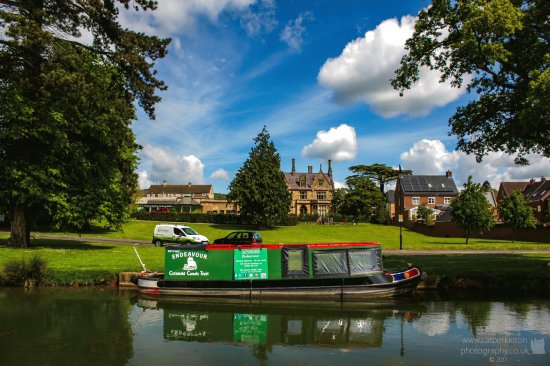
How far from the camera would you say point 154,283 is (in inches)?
680

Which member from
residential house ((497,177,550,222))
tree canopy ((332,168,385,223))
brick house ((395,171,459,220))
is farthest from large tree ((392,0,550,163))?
brick house ((395,171,459,220))

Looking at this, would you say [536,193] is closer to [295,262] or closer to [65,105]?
[295,262]

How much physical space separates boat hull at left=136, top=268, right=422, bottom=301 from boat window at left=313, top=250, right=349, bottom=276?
0.38 meters

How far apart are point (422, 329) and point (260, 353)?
517cm

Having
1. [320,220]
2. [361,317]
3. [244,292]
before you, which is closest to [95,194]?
[244,292]

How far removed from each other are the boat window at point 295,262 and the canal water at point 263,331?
3.98ft

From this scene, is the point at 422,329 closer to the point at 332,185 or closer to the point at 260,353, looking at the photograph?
the point at 260,353

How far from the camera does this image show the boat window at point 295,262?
16.8 meters

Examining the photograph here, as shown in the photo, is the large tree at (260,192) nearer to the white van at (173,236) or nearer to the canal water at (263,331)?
the white van at (173,236)

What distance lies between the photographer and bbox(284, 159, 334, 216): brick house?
90.6m

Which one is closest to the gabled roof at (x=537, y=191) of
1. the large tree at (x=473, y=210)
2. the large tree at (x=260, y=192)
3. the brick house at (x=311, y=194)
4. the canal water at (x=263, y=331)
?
the large tree at (x=473, y=210)

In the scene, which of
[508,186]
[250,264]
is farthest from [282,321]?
[508,186]

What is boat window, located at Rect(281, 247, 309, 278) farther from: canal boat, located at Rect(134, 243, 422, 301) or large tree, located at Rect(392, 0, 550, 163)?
large tree, located at Rect(392, 0, 550, 163)

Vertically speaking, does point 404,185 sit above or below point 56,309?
above
